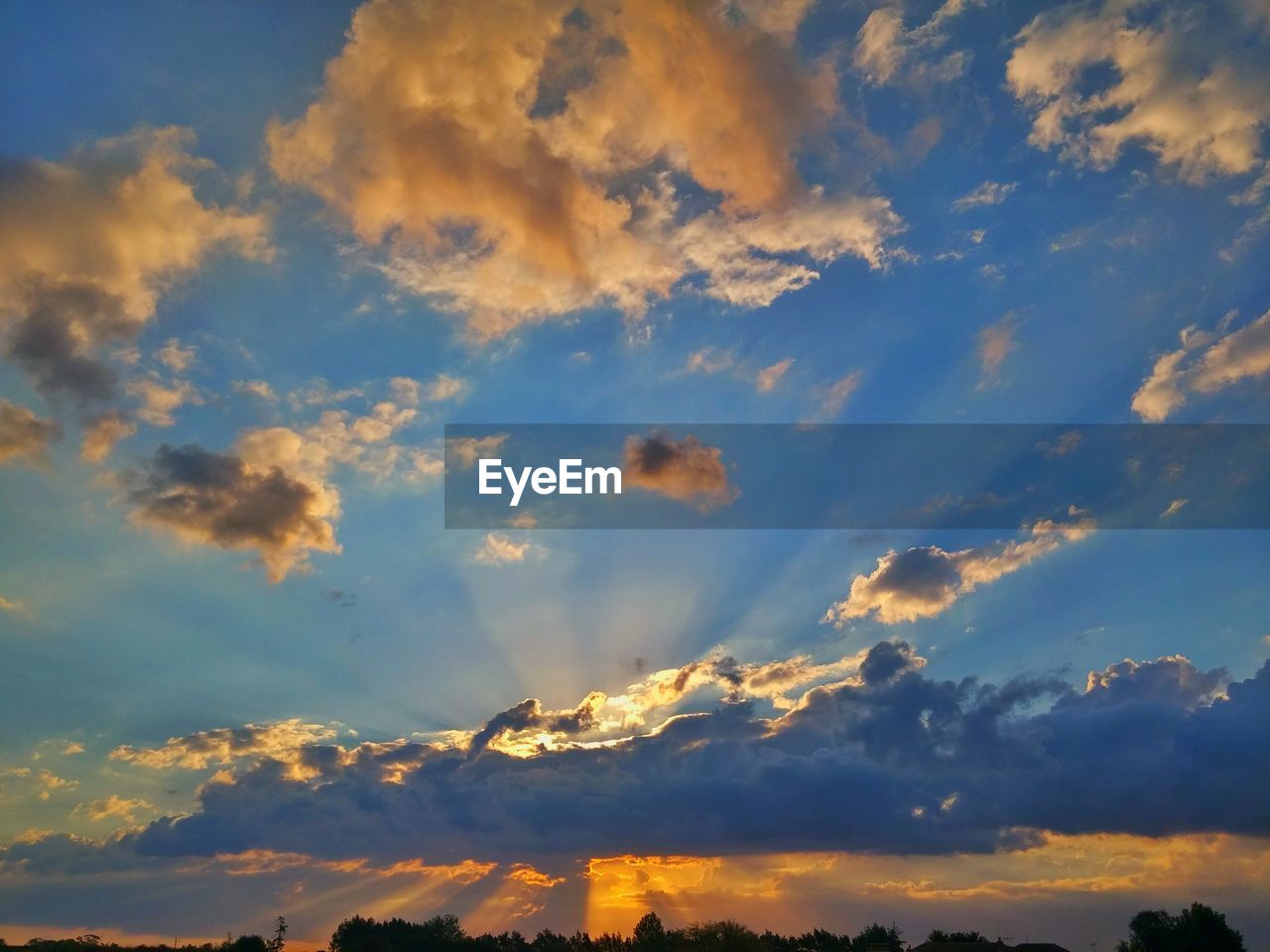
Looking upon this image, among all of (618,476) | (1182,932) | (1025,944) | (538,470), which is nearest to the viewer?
(538,470)

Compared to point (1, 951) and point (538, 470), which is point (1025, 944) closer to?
point (538, 470)

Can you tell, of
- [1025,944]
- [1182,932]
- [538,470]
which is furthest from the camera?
[1025,944]

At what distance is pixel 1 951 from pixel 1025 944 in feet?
692

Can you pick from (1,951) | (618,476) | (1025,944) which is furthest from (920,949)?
(1,951)

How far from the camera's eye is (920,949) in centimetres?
19462

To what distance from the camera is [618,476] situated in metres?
67.4

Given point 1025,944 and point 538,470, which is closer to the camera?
point 538,470

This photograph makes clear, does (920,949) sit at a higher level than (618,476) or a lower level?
lower

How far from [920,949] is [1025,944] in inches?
908

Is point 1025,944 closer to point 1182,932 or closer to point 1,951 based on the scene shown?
point 1182,932

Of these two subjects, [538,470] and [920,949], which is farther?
[920,949]

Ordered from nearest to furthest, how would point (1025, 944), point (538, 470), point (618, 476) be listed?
A: point (538, 470) → point (618, 476) → point (1025, 944)

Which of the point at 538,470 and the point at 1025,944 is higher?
the point at 538,470

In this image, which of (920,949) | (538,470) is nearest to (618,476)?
(538,470)
